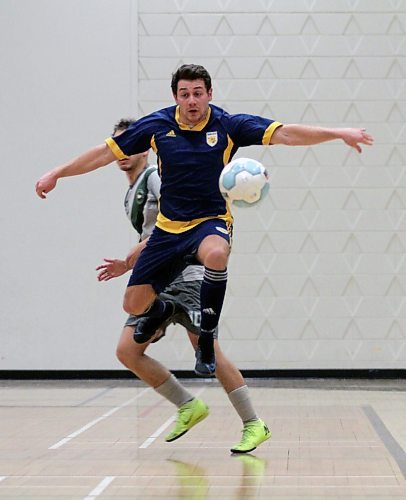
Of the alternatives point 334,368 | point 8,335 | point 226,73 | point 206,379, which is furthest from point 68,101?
point 334,368

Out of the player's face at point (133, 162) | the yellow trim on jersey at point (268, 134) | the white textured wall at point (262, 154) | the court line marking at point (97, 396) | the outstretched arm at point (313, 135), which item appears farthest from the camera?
the white textured wall at point (262, 154)

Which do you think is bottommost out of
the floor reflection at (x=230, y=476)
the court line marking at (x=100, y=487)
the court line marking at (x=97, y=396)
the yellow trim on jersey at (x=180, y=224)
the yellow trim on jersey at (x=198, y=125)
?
the court line marking at (x=97, y=396)

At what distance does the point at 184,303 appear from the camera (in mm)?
6676

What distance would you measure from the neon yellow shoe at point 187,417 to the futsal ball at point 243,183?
60.1 inches

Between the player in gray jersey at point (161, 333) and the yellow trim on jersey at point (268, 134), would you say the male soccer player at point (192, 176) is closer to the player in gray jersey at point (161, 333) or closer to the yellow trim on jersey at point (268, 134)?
the yellow trim on jersey at point (268, 134)

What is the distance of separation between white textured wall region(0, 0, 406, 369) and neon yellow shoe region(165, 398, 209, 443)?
4977 millimetres

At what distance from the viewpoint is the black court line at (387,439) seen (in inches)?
234

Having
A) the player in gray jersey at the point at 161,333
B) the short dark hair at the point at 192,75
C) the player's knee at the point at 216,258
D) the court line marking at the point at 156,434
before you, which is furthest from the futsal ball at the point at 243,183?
the court line marking at the point at 156,434

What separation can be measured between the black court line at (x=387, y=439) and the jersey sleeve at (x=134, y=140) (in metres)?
2.33

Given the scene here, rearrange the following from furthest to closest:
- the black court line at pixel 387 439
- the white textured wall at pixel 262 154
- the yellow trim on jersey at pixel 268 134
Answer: the white textured wall at pixel 262 154, the yellow trim on jersey at pixel 268 134, the black court line at pixel 387 439

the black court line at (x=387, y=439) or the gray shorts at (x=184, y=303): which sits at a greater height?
the gray shorts at (x=184, y=303)

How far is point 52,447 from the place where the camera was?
6.68 meters

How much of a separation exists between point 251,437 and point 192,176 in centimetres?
160

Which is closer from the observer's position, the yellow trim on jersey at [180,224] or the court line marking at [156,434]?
the yellow trim on jersey at [180,224]
